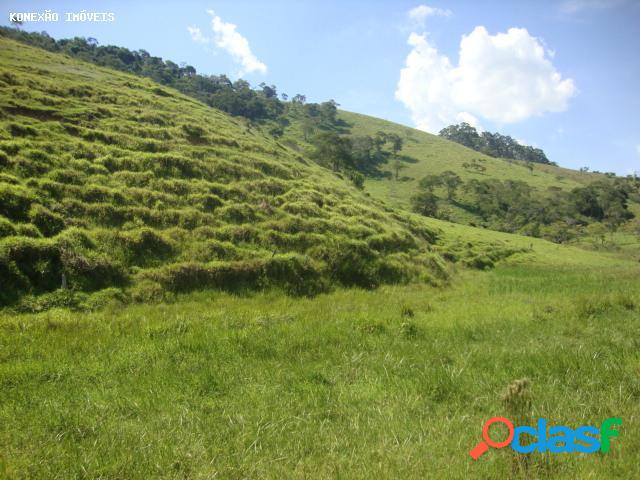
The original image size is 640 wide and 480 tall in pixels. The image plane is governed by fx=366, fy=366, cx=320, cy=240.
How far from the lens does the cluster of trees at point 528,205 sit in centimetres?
7388

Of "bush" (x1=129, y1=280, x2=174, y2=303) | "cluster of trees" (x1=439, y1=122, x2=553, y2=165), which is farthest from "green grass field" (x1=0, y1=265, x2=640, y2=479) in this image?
"cluster of trees" (x1=439, y1=122, x2=553, y2=165)

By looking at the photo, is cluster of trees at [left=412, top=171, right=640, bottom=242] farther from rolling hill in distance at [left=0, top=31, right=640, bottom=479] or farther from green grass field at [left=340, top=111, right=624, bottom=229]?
rolling hill in distance at [left=0, top=31, right=640, bottom=479]

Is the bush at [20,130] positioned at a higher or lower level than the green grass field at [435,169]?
lower

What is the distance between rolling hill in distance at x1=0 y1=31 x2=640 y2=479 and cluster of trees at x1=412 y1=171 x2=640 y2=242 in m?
58.0

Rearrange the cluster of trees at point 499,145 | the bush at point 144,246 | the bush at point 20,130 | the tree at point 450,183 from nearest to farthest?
the bush at point 144,246
the bush at point 20,130
the tree at point 450,183
the cluster of trees at point 499,145

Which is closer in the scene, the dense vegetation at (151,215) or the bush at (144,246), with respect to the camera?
the dense vegetation at (151,215)

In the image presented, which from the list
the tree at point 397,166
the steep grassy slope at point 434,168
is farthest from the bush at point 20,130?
the tree at point 397,166

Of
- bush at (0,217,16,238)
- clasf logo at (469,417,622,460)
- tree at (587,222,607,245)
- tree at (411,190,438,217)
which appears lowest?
bush at (0,217,16,238)

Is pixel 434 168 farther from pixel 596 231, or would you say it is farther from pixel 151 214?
pixel 151 214

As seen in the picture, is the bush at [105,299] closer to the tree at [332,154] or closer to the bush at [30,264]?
the bush at [30,264]

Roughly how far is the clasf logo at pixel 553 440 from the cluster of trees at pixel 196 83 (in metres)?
122

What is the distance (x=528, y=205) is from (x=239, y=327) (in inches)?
3768

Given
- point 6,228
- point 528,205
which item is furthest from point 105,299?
point 528,205

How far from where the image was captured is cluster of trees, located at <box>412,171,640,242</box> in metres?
73.9
